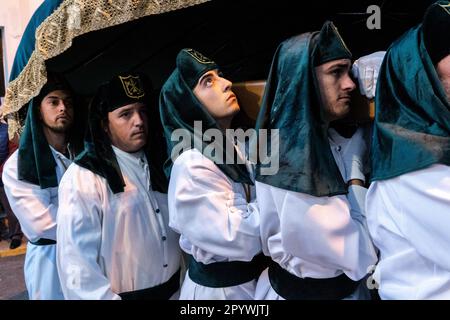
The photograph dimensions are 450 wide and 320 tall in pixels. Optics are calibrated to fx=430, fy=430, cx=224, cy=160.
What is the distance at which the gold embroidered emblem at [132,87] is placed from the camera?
88.0 inches

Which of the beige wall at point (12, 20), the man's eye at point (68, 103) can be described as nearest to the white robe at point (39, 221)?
the man's eye at point (68, 103)

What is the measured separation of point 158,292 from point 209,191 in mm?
737

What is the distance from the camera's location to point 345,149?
1777 mm

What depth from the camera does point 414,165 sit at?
54.6 inches

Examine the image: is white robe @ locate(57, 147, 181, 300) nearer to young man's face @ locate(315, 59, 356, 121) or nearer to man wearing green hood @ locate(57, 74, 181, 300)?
man wearing green hood @ locate(57, 74, 181, 300)

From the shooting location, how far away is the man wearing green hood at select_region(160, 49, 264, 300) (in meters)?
1.72

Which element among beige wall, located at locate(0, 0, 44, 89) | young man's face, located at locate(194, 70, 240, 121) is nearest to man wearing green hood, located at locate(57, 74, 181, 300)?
young man's face, located at locate(194, 70, 240, 121)

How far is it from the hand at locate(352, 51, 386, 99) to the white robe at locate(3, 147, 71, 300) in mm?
2054

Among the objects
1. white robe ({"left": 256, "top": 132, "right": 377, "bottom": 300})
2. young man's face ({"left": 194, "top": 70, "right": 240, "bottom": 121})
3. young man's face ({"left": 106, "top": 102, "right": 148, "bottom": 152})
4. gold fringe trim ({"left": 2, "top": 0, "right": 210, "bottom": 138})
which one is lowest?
white robe ({"left": 256, "top": 132, "right": 377, "bottom": 300})

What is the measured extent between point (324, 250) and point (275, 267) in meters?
0.34

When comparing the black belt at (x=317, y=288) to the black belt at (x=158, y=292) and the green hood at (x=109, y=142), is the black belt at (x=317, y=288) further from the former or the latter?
the green hood at (x=109, y=142)

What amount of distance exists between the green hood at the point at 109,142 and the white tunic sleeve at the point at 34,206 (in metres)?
0.76
